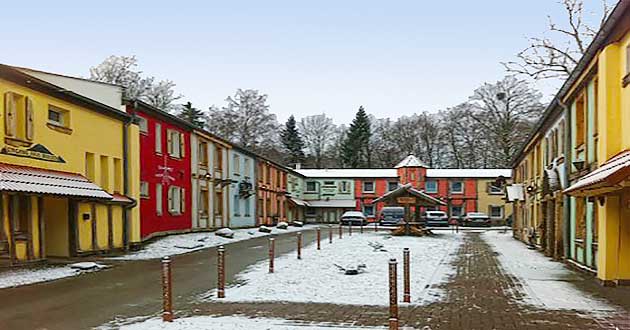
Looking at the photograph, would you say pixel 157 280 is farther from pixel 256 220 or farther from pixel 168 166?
pixel 256 220

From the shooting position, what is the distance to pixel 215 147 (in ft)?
124

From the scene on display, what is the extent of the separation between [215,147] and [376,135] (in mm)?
51103

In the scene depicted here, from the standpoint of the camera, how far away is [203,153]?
35.6 meters

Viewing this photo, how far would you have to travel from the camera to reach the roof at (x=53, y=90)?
1733 centimetres

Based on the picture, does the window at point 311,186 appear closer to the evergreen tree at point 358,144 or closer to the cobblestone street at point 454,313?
the evergreen tree at point 358,144

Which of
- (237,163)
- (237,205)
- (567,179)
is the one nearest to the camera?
(567,179)

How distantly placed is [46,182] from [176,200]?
1322 cm

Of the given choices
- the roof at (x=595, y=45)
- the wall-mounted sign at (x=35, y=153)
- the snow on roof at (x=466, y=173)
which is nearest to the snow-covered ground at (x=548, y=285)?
the roof at (x=595, y=45)

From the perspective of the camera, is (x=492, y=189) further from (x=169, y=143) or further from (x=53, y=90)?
(x=53, y=90)

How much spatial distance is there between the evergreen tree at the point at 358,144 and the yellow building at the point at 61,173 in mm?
58394

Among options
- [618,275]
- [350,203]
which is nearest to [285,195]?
[350,203]

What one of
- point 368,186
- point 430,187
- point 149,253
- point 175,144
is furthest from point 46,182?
point 368,186

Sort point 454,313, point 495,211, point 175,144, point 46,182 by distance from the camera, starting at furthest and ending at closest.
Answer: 1. point 495,211
2. point 175,144
3. point 46,182
4. point 454,313

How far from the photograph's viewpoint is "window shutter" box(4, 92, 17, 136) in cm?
1727
